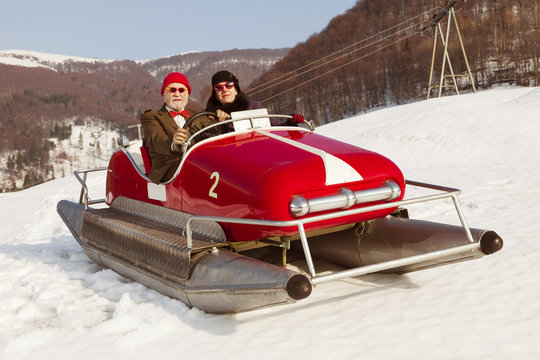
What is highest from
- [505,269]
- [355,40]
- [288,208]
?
[355,40]

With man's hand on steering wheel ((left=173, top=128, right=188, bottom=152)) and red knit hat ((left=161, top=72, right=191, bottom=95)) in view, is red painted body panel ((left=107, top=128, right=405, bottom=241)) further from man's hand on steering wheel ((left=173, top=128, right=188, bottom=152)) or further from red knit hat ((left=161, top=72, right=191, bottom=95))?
red knit hat ((left=161, top=72, right=191, bottom=95))

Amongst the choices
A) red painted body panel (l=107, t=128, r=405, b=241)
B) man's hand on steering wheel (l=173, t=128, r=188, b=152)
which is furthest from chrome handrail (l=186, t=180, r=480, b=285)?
man's hand on steering wheel (l=173, t=128, r=188, b=152)

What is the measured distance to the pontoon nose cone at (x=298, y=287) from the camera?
3209 mm

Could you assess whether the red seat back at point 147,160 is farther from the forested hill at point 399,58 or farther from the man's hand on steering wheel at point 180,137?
the forested hill at point 399,58

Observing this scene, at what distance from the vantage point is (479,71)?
206ft

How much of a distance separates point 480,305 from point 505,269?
3.66 ft

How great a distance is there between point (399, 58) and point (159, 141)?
77735mm

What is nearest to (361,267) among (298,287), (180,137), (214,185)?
(298,287)

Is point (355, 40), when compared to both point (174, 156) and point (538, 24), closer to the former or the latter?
point (538, 24)

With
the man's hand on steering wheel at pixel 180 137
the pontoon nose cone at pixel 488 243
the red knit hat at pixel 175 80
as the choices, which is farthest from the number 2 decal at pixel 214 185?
the pontoon nose cone at pixel 488 243

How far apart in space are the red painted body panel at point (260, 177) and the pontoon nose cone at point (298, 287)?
0.63 m

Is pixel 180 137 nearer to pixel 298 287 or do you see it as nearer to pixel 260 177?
pixel 260 177

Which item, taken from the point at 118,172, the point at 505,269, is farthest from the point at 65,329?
the point at 505,269

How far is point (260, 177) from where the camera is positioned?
3.87m
